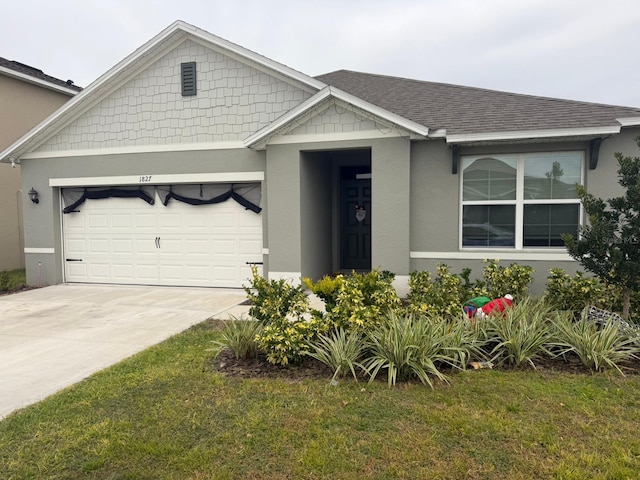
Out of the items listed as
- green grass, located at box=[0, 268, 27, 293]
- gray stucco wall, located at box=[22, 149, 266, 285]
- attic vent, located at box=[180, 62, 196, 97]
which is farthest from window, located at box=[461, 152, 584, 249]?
green grass, located at box=[0, 268, 27, 293]

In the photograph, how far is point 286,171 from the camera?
8.71 meters

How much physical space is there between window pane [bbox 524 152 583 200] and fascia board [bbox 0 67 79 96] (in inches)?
600

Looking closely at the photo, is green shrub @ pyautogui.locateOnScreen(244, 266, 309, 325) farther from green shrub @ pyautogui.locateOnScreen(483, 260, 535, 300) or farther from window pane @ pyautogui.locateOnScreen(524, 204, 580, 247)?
window pane @ pyautogui.locateOnScreen(524, 204, 580, 247)

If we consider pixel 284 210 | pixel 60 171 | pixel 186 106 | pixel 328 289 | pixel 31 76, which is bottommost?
pixel 328 289

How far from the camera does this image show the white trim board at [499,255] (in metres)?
7.91

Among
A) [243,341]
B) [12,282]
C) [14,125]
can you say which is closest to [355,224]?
[243,341]

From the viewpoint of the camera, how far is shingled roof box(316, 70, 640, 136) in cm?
742

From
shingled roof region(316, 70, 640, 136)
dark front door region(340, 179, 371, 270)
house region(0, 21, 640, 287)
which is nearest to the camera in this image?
shingled roof region(316, 70, 640, 136)

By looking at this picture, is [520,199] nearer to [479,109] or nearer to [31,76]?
[479,109]

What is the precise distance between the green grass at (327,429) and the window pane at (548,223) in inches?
166

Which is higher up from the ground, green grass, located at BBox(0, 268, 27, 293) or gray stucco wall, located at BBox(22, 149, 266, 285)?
gray stucco wall, located at BBox(22, 149, 266, 285)

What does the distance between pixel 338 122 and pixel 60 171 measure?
7039 millimetres

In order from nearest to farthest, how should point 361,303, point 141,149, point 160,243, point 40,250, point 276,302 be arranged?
1. point 361,303
2. point 276,302
3. point 141,149
4. point 160,243
5. point 40,250

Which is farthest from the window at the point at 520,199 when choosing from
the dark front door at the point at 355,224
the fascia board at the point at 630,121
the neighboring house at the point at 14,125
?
the neighboring house at the point at 14,125
